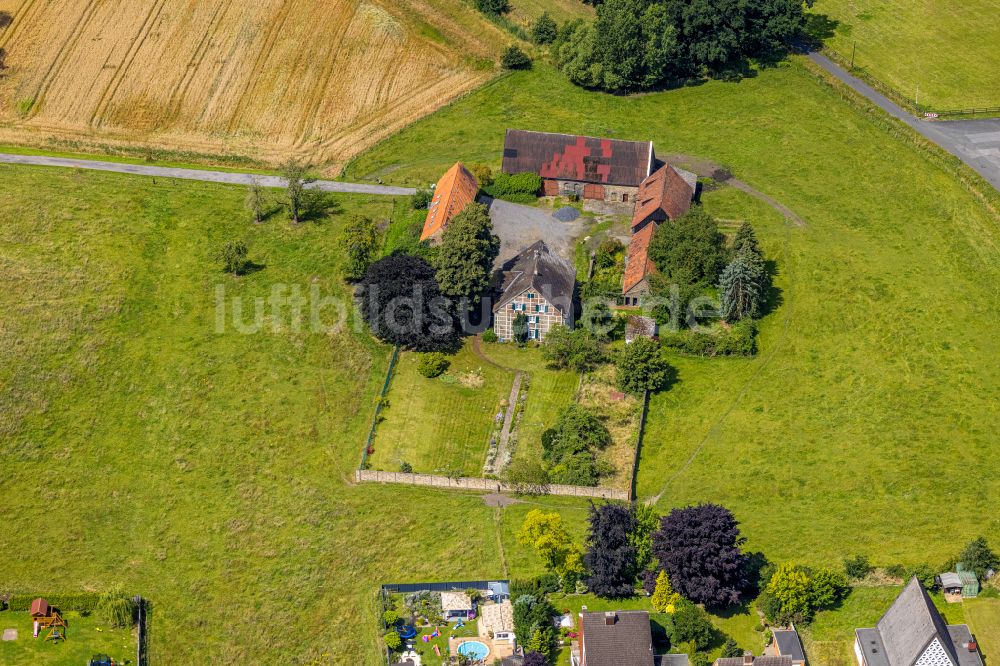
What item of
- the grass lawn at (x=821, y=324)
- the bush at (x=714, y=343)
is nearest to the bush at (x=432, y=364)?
the grass lawn at (x=821, y=324)

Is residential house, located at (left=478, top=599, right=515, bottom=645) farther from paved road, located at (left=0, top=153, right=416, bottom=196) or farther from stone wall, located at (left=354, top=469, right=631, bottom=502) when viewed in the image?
→ paved road, located at (left=0, top=153, right=416, bottom=196)

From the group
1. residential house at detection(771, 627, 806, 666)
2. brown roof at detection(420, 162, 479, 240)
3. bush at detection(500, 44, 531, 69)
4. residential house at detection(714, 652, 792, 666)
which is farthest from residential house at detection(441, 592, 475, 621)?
bush at detection(500, 44, 531, 69)

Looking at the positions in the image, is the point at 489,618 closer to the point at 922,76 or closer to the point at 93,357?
the point at 93,357

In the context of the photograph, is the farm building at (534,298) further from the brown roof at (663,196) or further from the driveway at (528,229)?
the brown roof at (663,196)

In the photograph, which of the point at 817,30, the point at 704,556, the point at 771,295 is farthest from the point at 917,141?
the point at 704,556

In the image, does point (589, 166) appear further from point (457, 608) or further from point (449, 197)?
point (457, 608)

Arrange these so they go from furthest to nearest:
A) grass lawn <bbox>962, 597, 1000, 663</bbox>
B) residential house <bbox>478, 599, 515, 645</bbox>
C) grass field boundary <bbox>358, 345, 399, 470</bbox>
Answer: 1. grass field boundary <bbox>358, 345, 399, 470</bbox>
2. residential house <bbox>478, 599, 515, 645</bbox>
3. grass lawn <bbox>962, 597, 1000, 663</bbox>
